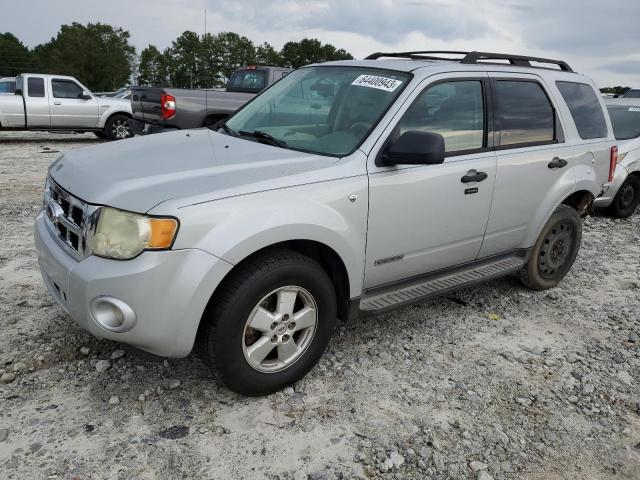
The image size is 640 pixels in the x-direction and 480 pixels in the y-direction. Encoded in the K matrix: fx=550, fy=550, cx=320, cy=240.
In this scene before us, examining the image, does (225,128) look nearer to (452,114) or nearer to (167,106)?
(452,114)

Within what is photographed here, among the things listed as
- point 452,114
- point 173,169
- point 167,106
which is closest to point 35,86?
point 167,106

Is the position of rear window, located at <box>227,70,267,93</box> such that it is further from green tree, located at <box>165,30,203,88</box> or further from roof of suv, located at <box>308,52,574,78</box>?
green tree, located at <box>165,30,203,88</box>

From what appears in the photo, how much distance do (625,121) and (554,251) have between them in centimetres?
509

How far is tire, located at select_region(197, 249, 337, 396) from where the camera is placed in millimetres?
2664

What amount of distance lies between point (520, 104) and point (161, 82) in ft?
282

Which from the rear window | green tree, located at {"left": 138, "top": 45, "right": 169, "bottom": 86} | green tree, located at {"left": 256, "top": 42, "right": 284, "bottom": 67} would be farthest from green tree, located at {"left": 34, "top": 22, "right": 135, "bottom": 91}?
the rear window

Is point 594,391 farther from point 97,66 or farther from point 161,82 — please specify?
point 161,82

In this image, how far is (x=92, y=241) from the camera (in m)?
2.54

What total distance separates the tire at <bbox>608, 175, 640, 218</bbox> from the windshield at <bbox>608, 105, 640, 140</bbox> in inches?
26.5

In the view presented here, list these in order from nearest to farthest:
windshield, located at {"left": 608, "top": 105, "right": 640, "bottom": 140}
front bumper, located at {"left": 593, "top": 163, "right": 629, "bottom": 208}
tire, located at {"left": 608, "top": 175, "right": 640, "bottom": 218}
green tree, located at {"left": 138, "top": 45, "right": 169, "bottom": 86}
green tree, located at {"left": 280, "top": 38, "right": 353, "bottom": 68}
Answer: front bumper, located at {"left": 593, "top": 163, "right": 629, "bottom": 208} < tire, located at {"left": 608, "top": 175, "right": 640, "bottom": 218} < windshield, located at {"left": 608, "top": 105, "right": 640, "bottom": 140} < green tree, located at {"left": 138, "top": 45, "right": 169, "bottom": 86} < green tree, located at {"left": 280, "top": 38, "right": 353, "bottom": 68}

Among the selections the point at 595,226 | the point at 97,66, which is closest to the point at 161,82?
the point at 97,66

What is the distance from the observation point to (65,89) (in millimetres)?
13461

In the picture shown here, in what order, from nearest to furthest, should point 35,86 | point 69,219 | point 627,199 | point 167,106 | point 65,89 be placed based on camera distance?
1. point 69,219
2. point 627,199
3. point 167,106
4. point 35,86
5. point 65,89

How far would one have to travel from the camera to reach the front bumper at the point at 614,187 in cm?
764
